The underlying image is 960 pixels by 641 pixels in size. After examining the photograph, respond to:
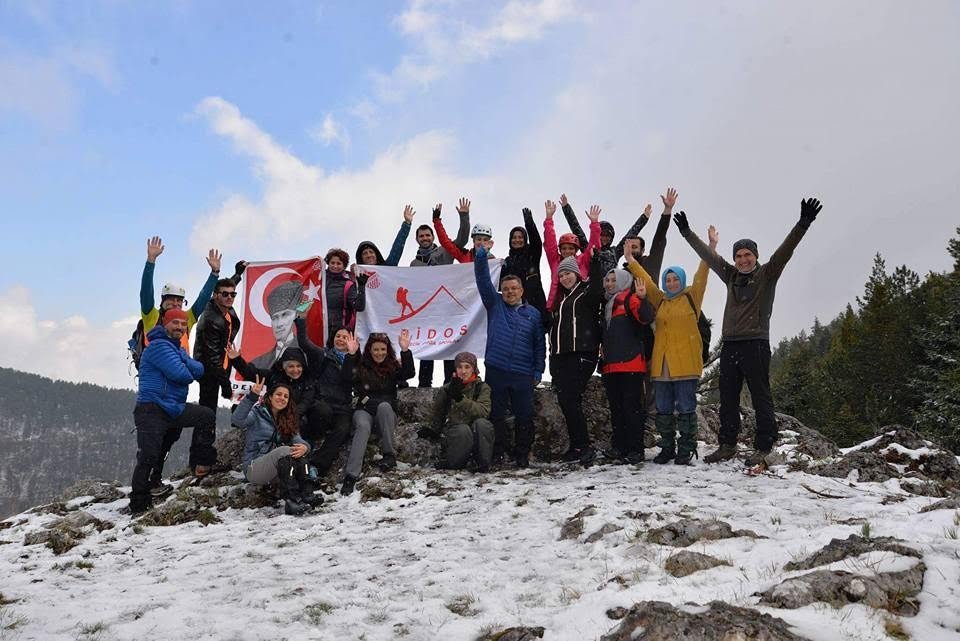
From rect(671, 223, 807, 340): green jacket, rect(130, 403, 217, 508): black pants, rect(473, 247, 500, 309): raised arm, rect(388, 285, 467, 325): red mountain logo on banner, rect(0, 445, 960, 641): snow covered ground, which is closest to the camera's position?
rect(0, 445, 960, 641): snow covered ground

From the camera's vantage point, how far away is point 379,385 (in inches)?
344

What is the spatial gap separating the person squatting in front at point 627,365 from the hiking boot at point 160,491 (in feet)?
20.3

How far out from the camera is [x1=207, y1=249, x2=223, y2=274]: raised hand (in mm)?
9156

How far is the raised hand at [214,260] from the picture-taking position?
916cm

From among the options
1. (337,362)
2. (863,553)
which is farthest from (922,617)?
(337,362)

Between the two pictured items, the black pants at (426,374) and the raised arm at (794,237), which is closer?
the raised arm at (794,237)

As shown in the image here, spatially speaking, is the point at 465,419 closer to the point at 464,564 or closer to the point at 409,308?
the point at 409,308

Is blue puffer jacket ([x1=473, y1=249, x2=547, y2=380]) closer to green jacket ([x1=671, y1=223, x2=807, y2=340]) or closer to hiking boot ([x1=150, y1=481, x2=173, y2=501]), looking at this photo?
green jacket ([x1=671, y1=223, x2=807, y2=340])

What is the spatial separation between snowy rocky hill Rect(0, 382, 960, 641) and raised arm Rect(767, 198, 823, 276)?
8.62 feet

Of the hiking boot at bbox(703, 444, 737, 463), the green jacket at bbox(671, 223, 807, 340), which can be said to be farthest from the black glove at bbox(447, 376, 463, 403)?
the green jacket at bbox(671, 223, 807, 340)

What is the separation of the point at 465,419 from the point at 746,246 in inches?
179

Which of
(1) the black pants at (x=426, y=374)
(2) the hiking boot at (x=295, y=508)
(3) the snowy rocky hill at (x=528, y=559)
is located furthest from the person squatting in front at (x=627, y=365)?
(2) the hiking boot at (x=295, y=508)

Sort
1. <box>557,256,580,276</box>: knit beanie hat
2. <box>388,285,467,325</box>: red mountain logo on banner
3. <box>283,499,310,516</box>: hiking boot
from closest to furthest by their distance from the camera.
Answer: <box>283,499,310,516</box>: hiking boot < <box>557,256,580,276</box>: knit beanie hat < <box>388,285,467,325</box>: red mountain logo on banner

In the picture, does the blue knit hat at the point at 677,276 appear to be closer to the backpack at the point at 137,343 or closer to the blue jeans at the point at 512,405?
the blue jeans at the point at 512,405
